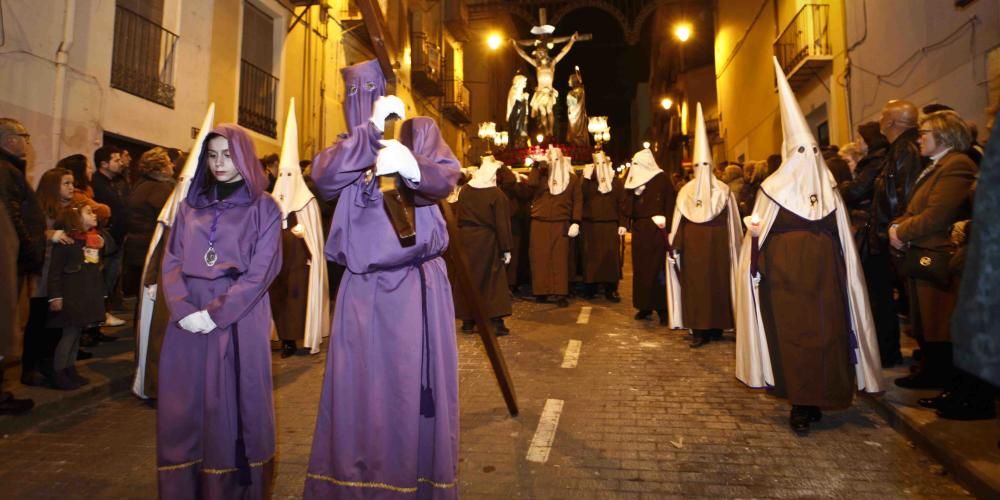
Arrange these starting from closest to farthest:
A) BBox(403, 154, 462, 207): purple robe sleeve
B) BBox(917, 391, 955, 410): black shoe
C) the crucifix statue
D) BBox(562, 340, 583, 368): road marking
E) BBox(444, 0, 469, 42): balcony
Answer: BBox(403, 154, 462, 207): purple robe sleeve < BBox(917, 391, 955, 410): black shoe < BBox(562, 340, 583, 368): road marking < the crucifix statue < BBox(444, 0, 469, 42): balcony

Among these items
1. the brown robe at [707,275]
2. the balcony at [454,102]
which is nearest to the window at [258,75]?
the brown robe at [707,275]

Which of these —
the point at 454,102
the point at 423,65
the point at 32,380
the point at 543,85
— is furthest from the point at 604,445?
the point at 454,102

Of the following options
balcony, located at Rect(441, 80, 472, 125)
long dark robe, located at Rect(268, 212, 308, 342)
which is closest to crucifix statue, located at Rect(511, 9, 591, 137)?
balcony, located at Rect(441, 80, 472, 125)

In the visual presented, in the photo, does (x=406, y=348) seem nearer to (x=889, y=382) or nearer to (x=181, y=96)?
(x=889, y=382)

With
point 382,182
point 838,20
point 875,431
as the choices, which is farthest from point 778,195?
point 838,20

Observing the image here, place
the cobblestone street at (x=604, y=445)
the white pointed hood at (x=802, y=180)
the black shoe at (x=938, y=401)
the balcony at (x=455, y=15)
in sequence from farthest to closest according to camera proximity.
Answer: the balcony at (x=455, y=15)
the white pointed hood at (x=802, y=180)
the black shoe at (x=938, y=401)
the cobblestone street at (x=604, y=445)

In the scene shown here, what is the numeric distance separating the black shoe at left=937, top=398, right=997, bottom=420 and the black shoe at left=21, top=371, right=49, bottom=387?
727cm

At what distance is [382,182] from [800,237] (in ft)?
10.5

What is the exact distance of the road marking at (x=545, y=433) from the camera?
3.51 metres

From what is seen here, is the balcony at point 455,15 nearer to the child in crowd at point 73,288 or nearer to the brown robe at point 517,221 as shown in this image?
the brown robe at point 517,221

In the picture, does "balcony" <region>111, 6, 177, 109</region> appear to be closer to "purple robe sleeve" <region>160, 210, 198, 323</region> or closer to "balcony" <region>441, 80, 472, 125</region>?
"purple robe sleeve" <region>160, 210, 198, 323</region>

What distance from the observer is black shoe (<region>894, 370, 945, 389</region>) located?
446cm

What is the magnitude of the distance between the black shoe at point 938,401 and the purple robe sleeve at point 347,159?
4.31 metres

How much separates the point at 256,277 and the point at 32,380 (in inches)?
150
